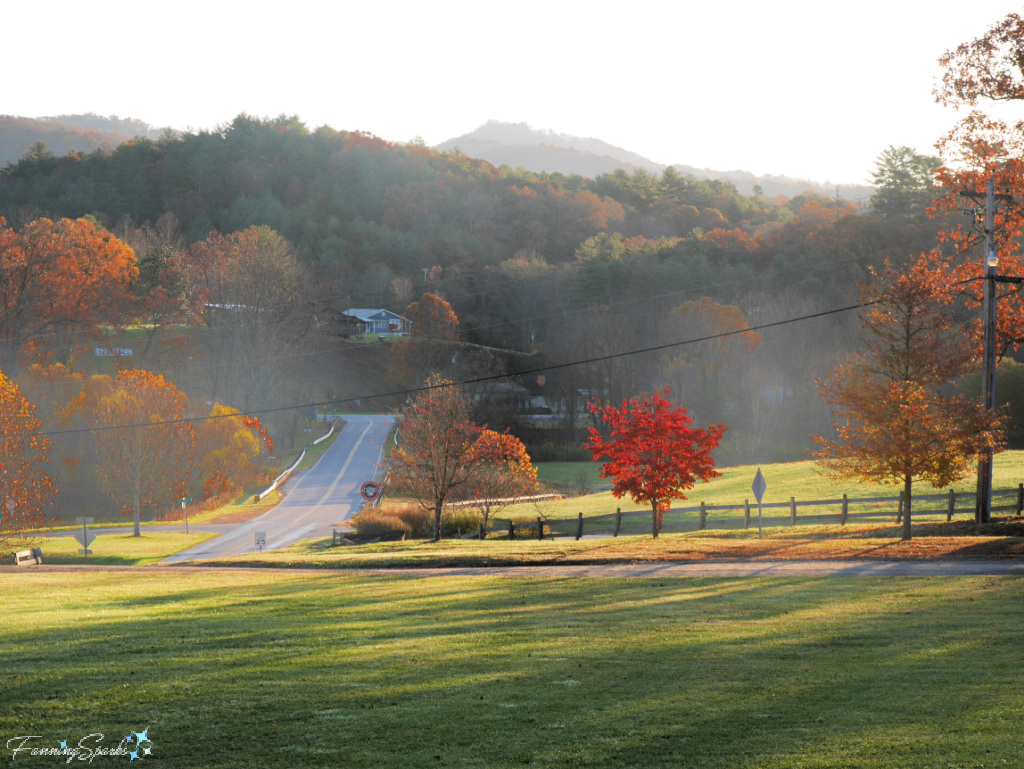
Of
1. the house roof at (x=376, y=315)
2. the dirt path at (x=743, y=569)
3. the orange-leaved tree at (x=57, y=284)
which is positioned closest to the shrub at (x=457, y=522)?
the dirt path at (x=743, y=569)

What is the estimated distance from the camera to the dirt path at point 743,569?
57.3 feet

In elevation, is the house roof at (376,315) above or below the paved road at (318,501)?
above

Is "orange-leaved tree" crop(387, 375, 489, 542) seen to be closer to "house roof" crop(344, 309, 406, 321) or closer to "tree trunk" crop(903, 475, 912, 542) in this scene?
"tree trunk" crop(903, 475, 912, 542)

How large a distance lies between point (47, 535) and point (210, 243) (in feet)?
163

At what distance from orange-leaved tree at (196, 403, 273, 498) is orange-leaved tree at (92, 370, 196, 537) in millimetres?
3163

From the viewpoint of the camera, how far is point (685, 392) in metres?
81.1

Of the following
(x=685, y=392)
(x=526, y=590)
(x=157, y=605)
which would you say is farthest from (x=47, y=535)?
(x=685, y=392)

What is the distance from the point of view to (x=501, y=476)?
4438 cm

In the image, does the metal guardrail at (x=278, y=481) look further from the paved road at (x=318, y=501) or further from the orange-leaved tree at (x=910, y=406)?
the orange-leaved tree at (x=910, y=406)

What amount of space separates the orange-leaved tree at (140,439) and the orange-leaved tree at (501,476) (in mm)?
19876

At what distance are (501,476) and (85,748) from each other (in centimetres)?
3808

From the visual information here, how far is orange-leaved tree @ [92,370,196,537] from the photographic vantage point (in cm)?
4997

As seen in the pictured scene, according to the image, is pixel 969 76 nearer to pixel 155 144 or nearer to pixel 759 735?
pixel 759 735

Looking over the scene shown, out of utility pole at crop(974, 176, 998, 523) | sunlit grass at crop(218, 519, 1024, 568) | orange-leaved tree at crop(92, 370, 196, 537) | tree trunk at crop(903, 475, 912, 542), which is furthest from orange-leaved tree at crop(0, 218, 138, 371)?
utility pole at crop(974, 176, 998, 523)
